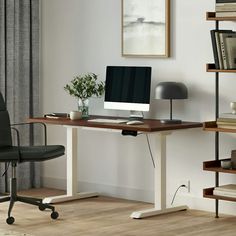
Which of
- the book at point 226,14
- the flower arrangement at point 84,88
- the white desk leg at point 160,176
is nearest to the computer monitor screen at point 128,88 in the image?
the flower arrangement at point 84,88

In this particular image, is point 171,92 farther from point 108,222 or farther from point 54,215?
point 54,215

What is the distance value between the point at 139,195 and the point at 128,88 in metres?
0.98

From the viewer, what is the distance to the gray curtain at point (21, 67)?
6980 millimetres

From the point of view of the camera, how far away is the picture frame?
638 centimetres

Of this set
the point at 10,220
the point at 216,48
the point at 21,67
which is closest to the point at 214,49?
the point at 216,48

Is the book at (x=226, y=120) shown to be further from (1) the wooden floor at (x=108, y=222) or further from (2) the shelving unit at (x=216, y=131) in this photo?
(1) the wooden floor at (x=108, y=222)

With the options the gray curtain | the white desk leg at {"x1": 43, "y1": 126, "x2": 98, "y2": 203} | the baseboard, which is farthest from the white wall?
the white desk leg at {"x1": 43, "y1": 126, "x2": 98, "y2": 203}

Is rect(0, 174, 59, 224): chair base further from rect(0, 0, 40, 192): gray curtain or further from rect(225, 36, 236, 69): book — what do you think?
rect(225, 36, 236, 69): book

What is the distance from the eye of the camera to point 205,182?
6.22m

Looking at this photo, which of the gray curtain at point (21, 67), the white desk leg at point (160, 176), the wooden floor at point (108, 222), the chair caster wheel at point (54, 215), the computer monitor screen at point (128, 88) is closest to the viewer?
the wooden floor at point (108, 222)

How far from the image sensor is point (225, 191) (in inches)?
226

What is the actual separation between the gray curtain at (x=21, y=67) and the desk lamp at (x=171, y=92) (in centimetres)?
160

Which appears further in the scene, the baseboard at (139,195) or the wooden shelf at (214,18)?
the baseboard at (139,195)

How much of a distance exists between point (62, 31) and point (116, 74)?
967 millimetres
